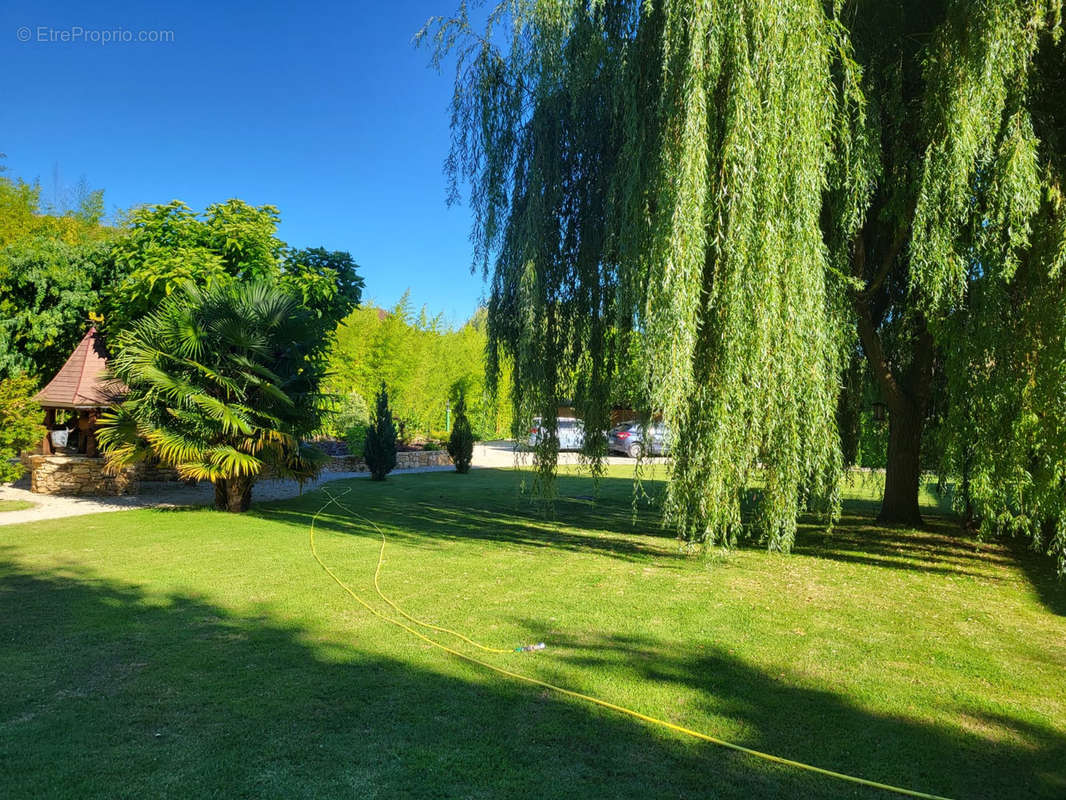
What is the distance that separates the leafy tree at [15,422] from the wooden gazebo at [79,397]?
1211 mm

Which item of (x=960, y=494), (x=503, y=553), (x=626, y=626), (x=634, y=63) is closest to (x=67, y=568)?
(x=503, y=553)

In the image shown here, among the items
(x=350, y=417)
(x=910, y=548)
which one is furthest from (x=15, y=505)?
(x=910, y=548)

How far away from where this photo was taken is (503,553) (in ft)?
25.0

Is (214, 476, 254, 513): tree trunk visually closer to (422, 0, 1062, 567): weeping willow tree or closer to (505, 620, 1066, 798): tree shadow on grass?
A: (422, 0, 1062, 567): weeping willow tree

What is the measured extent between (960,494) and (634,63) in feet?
18.9

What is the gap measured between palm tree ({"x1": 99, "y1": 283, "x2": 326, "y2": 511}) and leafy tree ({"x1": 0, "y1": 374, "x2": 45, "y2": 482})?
4.70ft

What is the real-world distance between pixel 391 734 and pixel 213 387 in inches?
332

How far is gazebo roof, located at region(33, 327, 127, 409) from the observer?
11.6 m

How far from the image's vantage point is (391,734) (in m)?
3.13

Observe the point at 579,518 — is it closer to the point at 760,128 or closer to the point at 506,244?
the point at 506,244

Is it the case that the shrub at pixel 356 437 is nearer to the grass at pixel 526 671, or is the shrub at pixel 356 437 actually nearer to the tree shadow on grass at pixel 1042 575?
the grass at pixel 526 671

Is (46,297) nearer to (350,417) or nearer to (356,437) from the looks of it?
(350,417)

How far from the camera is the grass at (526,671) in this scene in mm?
Result: 2826

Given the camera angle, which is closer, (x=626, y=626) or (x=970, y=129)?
(x=626, y=626)
